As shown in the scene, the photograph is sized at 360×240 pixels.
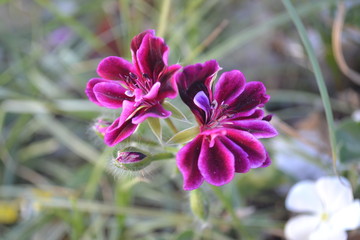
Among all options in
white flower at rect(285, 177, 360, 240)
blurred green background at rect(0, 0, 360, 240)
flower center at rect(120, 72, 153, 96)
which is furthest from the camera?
blurred green background at rect(0, 0, 360, 240)

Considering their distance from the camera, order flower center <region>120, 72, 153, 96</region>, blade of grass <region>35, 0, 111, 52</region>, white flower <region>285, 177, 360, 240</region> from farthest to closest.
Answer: blade of grass <region>35, 0, 111, 52</region>
white flower <region>285, 177, 360, 240</region>
flower center <region>120, 72, 153, 96</region>

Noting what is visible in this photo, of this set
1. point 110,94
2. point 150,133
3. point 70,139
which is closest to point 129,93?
point 110,94

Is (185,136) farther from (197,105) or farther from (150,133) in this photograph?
(150,133)

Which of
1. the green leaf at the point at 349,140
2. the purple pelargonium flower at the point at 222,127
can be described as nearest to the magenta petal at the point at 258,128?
the purple pelargonium flower at the point at 222,127

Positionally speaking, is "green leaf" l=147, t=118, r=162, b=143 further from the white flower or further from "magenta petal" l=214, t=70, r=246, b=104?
the white flower

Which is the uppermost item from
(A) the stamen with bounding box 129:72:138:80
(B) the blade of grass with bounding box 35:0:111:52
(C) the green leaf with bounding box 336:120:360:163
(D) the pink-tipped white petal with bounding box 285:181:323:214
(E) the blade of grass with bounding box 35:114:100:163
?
(B) the blade of grass with bounding box 35:0:111:52

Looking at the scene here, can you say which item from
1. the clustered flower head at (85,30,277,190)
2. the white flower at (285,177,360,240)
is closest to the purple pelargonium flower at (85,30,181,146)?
the clustered flower head at (85,30,277,190)

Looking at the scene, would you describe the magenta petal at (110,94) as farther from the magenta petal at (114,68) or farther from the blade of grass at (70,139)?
the blade of grass at (70,139)
